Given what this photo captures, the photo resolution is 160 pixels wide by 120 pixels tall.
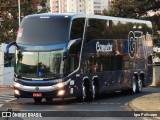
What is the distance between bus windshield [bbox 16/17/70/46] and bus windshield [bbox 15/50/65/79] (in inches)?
20.0

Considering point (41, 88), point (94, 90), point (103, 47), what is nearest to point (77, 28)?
point (103, 47)

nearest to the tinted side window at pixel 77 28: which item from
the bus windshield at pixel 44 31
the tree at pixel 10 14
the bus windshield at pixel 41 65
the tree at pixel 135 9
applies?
the bus windshield at pixel 44 31

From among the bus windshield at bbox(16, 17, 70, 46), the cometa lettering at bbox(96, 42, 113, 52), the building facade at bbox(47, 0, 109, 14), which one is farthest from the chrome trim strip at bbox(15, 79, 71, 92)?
the building facade at bbox(47, 0, 109, 14)

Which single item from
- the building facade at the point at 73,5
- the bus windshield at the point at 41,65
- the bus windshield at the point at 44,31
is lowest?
the bus windshield at the point at 41,65

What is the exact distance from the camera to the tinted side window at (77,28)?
74.2ft

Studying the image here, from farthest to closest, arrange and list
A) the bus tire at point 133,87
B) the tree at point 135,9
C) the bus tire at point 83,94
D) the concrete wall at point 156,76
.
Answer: the concrete wall at point 156,76, the tree at point 135,9, the bus tire at point 133,87, the bus tire at point 83,94

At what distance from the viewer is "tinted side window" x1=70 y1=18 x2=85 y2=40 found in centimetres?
2261

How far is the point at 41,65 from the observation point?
2223 centimetres

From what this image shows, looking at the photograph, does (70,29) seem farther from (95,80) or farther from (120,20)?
(120,20)

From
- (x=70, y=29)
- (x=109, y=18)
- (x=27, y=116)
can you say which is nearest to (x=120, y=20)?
(x=109, y=18)

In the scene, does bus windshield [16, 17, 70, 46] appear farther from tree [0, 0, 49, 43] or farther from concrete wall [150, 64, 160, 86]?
concrete wall [150, 64, 160, 86]

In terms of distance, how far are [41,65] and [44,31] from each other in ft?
→ 4.90

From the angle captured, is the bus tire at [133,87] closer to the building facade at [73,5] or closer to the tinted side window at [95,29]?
the tinted side window at [95,29]

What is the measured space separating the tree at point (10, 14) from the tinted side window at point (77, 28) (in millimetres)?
26444
